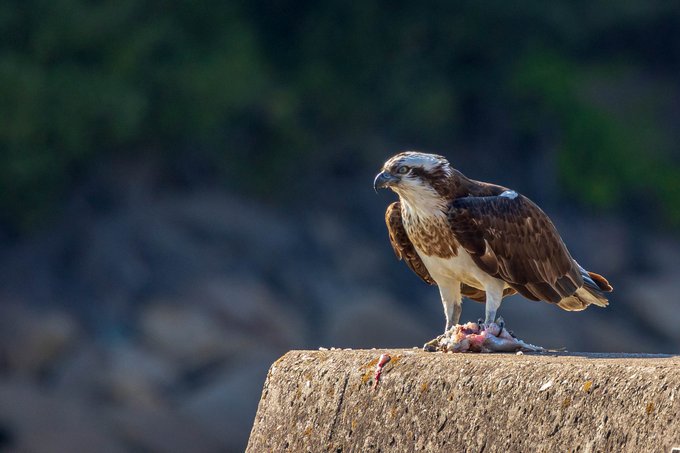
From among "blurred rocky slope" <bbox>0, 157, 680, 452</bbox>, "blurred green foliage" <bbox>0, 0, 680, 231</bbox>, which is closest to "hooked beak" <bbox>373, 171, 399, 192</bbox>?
"blurred rocky slope" <bbox>0, 157, 680, 452</bbox>

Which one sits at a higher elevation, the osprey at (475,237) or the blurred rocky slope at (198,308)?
the blurred rocky slope at (198,308)

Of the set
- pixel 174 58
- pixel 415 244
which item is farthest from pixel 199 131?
pixel 415 244

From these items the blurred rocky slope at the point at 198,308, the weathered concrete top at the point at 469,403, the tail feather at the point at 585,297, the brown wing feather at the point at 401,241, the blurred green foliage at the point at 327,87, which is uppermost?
the blurred green foliage at the point at 327,87

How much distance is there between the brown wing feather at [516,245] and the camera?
6.61m

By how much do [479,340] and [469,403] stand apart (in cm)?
108

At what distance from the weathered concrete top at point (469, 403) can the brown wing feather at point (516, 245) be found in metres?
1.07

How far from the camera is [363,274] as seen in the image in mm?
25391

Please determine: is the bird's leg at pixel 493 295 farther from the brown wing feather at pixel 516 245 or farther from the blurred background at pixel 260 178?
the blurred background at pixel 260 178

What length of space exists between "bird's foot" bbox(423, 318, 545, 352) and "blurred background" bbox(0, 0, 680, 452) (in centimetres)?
1322

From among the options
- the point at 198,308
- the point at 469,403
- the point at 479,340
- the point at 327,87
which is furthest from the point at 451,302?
the point at 327,87

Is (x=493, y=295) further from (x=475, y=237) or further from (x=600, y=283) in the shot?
(x=600, y=283)

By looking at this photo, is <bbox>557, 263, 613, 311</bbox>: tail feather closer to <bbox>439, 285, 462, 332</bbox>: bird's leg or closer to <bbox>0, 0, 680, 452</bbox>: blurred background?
<bbox>439, 285, 462, 332</bbox>: bird's leg

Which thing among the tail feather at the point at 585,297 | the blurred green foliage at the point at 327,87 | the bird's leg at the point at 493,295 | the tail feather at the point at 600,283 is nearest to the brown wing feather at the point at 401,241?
the bird's leg at the point at 493,295

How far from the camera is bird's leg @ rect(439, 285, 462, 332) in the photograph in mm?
6848
